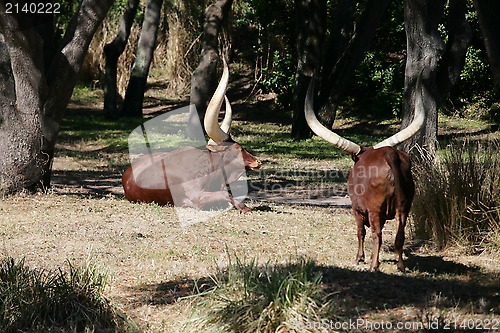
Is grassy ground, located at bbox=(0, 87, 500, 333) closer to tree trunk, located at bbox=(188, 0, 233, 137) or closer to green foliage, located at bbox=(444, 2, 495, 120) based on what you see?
tree trunk, located at bbox=(188, 0, 233, 137)

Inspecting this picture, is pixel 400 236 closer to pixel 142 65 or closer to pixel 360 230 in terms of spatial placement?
pixel 360 230

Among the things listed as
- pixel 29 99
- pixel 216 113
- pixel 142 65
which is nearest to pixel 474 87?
pixel 142 65

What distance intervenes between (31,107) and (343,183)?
5764 mm

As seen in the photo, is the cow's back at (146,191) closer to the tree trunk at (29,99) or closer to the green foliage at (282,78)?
the tree trunk at (29,99)

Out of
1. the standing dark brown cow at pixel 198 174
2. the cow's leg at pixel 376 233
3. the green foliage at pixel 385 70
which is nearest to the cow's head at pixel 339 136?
the cow's leg at pixel 376 233

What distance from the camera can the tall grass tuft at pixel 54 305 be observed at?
6348mm

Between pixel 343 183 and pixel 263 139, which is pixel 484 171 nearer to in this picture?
pixel 343 183

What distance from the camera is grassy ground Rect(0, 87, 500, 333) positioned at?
21.0ft

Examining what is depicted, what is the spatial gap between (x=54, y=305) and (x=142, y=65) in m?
18.4

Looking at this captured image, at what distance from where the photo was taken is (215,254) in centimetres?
850

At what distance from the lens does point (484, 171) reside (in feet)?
29.7

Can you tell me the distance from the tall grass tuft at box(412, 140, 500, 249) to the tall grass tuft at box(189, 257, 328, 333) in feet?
10.0

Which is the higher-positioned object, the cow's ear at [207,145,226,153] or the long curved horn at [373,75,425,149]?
the long curved horn at [373,75,425,149]

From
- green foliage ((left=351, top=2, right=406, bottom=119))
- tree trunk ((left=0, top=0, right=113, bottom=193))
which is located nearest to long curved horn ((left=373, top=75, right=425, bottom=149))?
tree trunk ((left=0, top=0, right=113, bottom=193))
